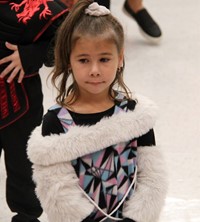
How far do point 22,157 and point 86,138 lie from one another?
1.56ft

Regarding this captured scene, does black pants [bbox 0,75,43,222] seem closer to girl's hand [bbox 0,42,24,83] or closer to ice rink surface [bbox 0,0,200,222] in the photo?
girl's hand [bbox 0,42,24,83]

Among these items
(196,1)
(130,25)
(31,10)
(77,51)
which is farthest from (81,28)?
(196,1)

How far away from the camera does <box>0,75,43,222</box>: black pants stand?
1.43 metres

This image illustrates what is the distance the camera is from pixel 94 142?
41.6 inches

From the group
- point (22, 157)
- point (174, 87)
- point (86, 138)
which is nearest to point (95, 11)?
point (86, 138)

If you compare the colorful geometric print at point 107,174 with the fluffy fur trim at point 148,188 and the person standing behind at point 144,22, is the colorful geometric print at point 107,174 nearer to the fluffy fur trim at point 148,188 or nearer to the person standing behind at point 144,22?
the fluffy fur trim at point 148,188

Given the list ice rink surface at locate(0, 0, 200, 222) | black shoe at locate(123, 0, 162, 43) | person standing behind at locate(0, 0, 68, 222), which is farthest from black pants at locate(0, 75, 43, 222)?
black shoe at locate(123, 0, 162, 43)

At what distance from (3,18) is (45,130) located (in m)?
0.39

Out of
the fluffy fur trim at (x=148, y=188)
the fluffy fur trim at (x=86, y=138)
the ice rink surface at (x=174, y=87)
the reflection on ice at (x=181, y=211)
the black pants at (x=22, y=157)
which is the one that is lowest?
the ice rink surface at (x=174, y=87)

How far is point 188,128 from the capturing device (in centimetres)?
227

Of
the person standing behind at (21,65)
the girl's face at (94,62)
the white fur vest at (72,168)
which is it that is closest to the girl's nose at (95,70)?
the girl's face at (94,62)

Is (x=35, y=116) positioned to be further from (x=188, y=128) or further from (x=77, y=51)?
(x=188, y=128)

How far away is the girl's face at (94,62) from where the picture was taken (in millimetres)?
1035

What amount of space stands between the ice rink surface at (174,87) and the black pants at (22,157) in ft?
0.55
